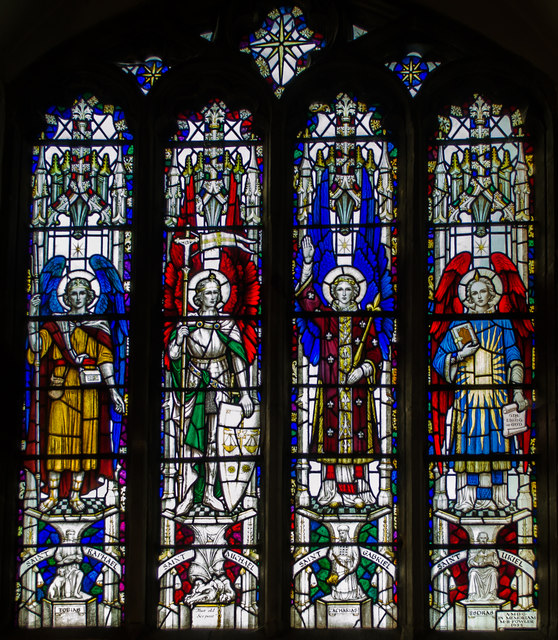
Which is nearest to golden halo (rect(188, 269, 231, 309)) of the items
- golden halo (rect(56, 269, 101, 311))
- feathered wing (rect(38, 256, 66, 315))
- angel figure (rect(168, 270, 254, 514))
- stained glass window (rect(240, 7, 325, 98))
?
angel figure (rect(168, 270, 254, 514))

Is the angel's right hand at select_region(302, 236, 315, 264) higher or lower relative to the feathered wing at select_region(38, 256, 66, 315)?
higher

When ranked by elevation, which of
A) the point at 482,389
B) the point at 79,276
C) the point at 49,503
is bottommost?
the point at 49,503

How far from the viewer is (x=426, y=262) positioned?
634 cm

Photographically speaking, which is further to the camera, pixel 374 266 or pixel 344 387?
pixel 374 266

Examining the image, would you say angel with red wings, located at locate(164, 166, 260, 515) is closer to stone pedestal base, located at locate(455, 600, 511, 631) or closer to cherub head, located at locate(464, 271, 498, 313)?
cherub head, located at locate(464, 271, 498, 313)

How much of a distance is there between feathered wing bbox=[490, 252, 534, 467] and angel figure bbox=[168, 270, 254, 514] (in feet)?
5.13

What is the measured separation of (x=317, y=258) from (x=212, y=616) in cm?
215

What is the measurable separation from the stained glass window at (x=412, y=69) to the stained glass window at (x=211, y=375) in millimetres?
975

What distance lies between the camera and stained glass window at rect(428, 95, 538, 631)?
6051 mm

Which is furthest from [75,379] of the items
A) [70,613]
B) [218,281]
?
[70,613]

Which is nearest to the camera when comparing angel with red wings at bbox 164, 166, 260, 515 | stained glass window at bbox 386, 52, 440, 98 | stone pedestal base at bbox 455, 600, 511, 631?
stone pedestal base at bbox 455, 600, 511, 631

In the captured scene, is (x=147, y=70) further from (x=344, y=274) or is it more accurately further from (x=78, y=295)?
(x=344, y=274)

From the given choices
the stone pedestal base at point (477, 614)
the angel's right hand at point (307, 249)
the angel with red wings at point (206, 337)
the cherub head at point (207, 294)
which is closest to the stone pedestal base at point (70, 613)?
the angel with red wings at point (206, 337)

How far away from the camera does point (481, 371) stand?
20.6 ft
